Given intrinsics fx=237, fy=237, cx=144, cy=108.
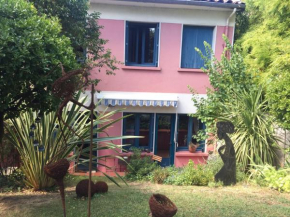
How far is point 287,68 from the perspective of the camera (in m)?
7.30

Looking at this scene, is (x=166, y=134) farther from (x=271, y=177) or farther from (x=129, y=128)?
(x=271, y=177)

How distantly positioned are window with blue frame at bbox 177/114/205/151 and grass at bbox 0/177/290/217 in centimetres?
507

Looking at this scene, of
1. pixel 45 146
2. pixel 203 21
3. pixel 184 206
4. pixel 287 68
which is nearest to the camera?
pixel 184 206

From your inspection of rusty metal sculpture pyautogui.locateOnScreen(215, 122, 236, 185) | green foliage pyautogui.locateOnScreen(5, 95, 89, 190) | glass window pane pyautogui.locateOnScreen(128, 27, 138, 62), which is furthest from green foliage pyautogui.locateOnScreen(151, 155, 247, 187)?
glass window pane pyautogui.locateOnScreen(128, 27, 138, 62)

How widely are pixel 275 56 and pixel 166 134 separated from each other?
18.7ft

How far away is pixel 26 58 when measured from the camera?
11.5ft

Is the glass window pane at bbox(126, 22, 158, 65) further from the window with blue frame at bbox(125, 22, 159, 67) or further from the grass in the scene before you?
the grass

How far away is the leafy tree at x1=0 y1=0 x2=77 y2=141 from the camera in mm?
3436

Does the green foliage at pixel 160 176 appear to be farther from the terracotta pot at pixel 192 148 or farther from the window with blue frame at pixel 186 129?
the window with blue frame at pixel 186 129

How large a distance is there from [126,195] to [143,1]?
7755mm

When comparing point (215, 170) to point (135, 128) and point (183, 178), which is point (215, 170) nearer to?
point (183, 178)

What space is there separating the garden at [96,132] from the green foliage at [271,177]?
0.09 feet

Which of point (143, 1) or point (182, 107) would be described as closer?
point (143, 1)

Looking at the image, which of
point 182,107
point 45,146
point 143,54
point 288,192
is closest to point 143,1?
point 143,54
